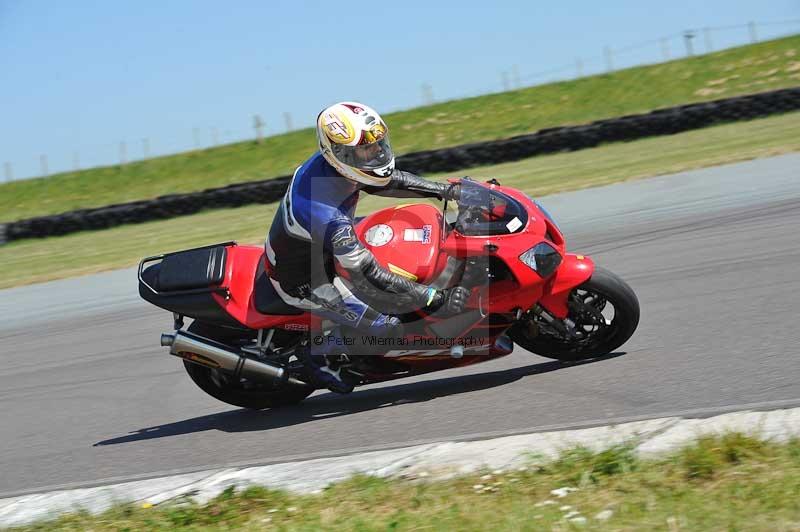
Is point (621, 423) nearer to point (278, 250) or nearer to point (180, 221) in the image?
point (278, 250)

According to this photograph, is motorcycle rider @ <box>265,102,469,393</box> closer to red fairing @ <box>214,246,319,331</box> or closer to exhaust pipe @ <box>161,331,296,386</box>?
red fairing @ <box>214,246,319,331</box>

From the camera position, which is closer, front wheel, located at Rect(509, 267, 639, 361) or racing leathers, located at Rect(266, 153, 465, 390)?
racing leathers, located at Rect(266, 153, 465, 390)

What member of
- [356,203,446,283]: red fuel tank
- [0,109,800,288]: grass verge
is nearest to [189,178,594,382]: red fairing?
[356,203,446,283]: red fuel tank

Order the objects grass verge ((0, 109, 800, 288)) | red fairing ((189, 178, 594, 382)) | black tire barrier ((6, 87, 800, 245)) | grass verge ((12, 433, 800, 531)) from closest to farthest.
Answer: grass verge ((12, 433, 800, 531)) → red fairing ((189, 178, 594, 382)) → grass verge ((0, 109, 800, 288)) → black tire barrier ((6, 87, 800, 245))

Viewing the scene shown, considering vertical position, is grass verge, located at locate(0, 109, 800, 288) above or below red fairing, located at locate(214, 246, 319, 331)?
below

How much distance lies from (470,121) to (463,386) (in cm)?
2574

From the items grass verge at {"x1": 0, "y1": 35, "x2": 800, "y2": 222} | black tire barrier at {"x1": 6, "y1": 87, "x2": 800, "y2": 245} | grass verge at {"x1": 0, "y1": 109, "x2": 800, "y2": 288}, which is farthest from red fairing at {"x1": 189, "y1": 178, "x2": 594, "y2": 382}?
grass verge at {"x1": 0, "y1": 35, "x2": 800, "y2": 222}

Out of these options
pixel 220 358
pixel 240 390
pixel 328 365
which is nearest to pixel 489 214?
pixel 328 365

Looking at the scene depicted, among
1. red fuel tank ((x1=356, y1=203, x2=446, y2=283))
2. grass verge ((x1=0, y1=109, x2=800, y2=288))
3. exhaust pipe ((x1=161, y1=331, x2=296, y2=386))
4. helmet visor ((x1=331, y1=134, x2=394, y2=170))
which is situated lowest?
grass verge ((x1=0, y1=109, x2=800, y2=288))

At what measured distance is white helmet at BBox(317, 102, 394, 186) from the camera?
17.3ft

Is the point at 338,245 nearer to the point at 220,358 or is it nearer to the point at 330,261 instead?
the point at 330,261

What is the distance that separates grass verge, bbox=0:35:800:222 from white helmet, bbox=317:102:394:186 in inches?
899

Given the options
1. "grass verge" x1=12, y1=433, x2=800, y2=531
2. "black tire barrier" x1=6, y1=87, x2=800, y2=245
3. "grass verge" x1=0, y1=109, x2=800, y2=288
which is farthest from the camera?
"black tire barrier" x1=6, y1=87, x2=800, y2=245

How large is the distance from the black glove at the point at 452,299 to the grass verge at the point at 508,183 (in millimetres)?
9269
